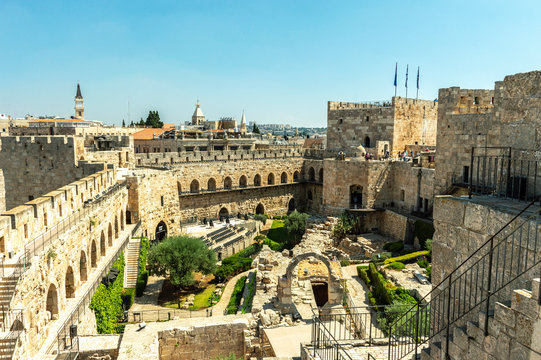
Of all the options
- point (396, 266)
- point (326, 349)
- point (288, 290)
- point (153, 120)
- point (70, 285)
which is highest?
Answer: point (153, 120)

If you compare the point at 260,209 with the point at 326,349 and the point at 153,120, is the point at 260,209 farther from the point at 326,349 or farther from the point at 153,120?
the point at 153,120

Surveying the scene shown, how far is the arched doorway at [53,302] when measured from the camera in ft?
33.2

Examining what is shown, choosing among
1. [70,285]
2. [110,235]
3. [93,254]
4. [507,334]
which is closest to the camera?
[507,334]

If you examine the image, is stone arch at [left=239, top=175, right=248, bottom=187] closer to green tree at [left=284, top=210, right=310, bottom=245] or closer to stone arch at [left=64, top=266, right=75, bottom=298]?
green tree at [left=284, top=210, right=310, bottom=245]

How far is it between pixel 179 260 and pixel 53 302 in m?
7.44

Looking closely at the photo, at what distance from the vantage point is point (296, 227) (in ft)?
83.9

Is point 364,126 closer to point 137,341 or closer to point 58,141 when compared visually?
point 58,141

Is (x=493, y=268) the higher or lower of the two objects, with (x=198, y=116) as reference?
lower

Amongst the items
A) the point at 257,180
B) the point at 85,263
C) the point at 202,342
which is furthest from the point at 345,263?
the point at 257,180

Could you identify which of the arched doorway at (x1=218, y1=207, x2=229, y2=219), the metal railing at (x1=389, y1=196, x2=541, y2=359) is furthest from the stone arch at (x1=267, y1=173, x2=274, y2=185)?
the metal railing at (x1=389, y1=196, x2=541, y2=359)

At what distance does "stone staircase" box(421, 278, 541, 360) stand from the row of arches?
29.7ft

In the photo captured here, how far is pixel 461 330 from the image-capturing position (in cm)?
470

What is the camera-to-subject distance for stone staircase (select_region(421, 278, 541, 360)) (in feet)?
12.6

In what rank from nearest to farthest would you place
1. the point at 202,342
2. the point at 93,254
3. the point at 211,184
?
the point at 202,342, the point at 93,254, the point at 211,184
